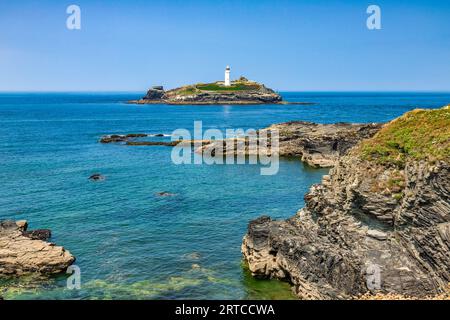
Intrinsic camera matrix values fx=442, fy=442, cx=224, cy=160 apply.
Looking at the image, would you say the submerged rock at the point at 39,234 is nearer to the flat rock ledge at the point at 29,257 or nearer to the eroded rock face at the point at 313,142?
the flat rock ledge at the point at 29,257

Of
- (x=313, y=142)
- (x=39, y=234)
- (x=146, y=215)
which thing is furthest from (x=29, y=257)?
(x=313, y=142)

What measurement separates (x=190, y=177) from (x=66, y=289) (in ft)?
114

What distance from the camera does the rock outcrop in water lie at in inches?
873

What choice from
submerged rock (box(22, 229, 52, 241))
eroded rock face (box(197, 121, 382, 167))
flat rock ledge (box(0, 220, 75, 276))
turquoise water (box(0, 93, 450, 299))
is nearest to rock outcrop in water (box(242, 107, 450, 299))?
turquoise water (box(0, 93, 450, 299))

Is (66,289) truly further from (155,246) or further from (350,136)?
(350,136)

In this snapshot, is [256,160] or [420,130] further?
[256,160]

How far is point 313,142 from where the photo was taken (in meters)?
73.8

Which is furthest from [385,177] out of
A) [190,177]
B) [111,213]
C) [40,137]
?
[40,137]

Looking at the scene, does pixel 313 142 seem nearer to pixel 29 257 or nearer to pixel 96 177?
pixel 96 177

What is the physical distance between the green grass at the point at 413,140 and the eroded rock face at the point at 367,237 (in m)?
0.54

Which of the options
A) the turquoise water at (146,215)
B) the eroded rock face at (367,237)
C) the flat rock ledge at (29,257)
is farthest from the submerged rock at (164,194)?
the eroded rock face at (367,237)

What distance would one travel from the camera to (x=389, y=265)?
23.4 metres

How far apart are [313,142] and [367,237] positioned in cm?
4976

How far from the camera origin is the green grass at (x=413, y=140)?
2338 centimetres
